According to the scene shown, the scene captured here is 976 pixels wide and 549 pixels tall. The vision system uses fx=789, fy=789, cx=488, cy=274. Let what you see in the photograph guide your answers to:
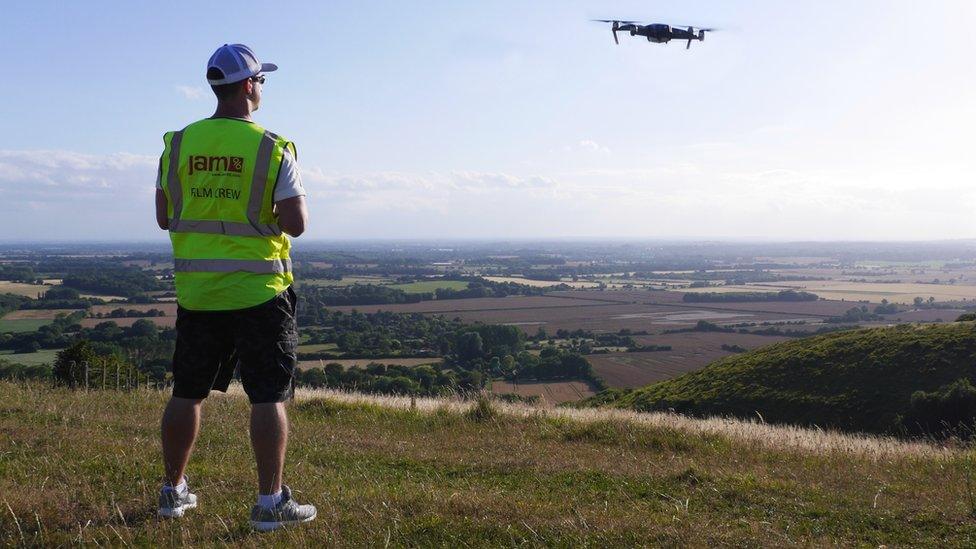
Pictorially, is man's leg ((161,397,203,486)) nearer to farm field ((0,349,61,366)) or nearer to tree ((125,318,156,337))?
farm field ((0,349,61,366))

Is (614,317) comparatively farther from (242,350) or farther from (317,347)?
(242,350)

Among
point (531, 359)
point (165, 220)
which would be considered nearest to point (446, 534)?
point (165, 220)

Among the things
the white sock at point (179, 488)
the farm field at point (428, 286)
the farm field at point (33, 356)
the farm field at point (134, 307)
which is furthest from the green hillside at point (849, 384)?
the farm field at point (428, 286)

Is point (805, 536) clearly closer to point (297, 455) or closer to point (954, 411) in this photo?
point (297, 455)

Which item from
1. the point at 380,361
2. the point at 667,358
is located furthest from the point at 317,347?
the point at 667,358

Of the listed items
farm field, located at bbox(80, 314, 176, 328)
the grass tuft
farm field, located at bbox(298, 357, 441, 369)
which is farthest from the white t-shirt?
farm field, located at bbox(80, 314, 176, 328)

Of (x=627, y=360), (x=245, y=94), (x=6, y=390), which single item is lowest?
(x=627, y=360)
